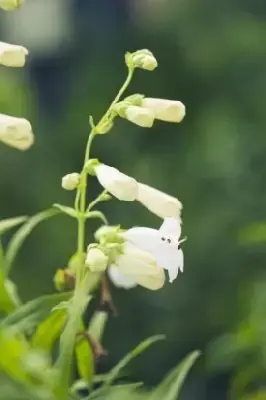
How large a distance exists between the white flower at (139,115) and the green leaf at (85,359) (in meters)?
0.13

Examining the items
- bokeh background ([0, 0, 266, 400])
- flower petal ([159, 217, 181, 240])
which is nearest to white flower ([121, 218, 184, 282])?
flower petal ([159, 217, 181, 240])

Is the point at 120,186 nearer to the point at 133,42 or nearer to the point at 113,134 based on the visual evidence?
the point at 113,134

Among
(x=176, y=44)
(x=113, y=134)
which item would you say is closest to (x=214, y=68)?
(x=176, y=44)

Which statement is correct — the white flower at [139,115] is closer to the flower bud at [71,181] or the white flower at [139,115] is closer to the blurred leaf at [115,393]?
the flower bud at [71,181]

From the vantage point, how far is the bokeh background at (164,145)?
1.31 meters

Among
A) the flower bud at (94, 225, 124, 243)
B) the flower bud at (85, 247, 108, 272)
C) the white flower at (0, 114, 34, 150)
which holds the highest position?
the white flower at (0, 114, 34, 150)

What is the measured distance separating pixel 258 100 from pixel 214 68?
124 mm

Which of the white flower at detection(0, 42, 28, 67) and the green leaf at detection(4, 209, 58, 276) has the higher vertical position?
the white flower at detection(0, 42, 28, 67)

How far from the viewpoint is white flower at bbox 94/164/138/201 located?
54 cm

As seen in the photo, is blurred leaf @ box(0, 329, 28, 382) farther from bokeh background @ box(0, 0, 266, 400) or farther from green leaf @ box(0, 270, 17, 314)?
bokeh background @ box(0, 0, 266, 400)

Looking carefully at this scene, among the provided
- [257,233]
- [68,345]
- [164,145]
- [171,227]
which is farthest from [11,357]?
[164,145]

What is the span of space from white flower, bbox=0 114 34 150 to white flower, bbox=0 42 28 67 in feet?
0.11

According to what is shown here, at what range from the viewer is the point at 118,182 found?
541 mm

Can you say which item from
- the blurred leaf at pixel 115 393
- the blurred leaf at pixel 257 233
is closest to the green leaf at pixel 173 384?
the blurred leaf at pixel 115 393
